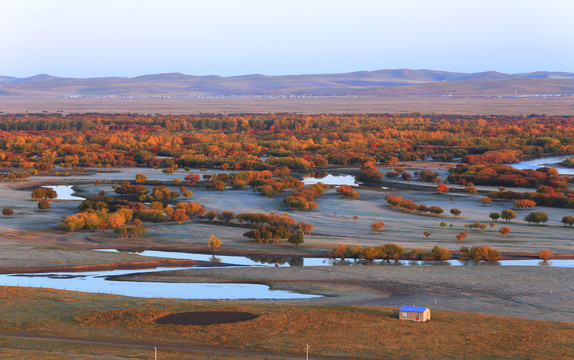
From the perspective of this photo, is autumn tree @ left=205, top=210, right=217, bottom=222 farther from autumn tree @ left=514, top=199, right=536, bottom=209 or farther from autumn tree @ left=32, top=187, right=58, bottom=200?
autumn tree @ left=514, top=199, right=536, bottom=209

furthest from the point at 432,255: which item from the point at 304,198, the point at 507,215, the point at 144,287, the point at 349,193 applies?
the point at 349,193

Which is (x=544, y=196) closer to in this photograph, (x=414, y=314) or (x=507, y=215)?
(x=507, y=215)

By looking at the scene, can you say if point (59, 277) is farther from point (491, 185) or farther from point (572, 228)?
point (491, 185)

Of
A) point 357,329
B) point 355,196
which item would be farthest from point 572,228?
point 357,329

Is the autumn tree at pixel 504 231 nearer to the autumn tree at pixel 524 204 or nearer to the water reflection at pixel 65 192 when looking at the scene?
the autumn tree at pixel 524 204

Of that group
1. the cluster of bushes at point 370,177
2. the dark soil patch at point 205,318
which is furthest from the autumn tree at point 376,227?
the cluster of bushes at point 370,177

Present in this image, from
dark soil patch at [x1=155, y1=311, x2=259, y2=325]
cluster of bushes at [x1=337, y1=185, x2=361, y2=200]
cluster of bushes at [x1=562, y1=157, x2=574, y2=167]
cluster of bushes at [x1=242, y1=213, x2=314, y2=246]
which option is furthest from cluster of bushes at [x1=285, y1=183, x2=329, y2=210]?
cluster of bushes at [x1=562, y1=157, x2=574, y2=167]

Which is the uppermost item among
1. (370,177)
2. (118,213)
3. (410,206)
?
(118,213)
